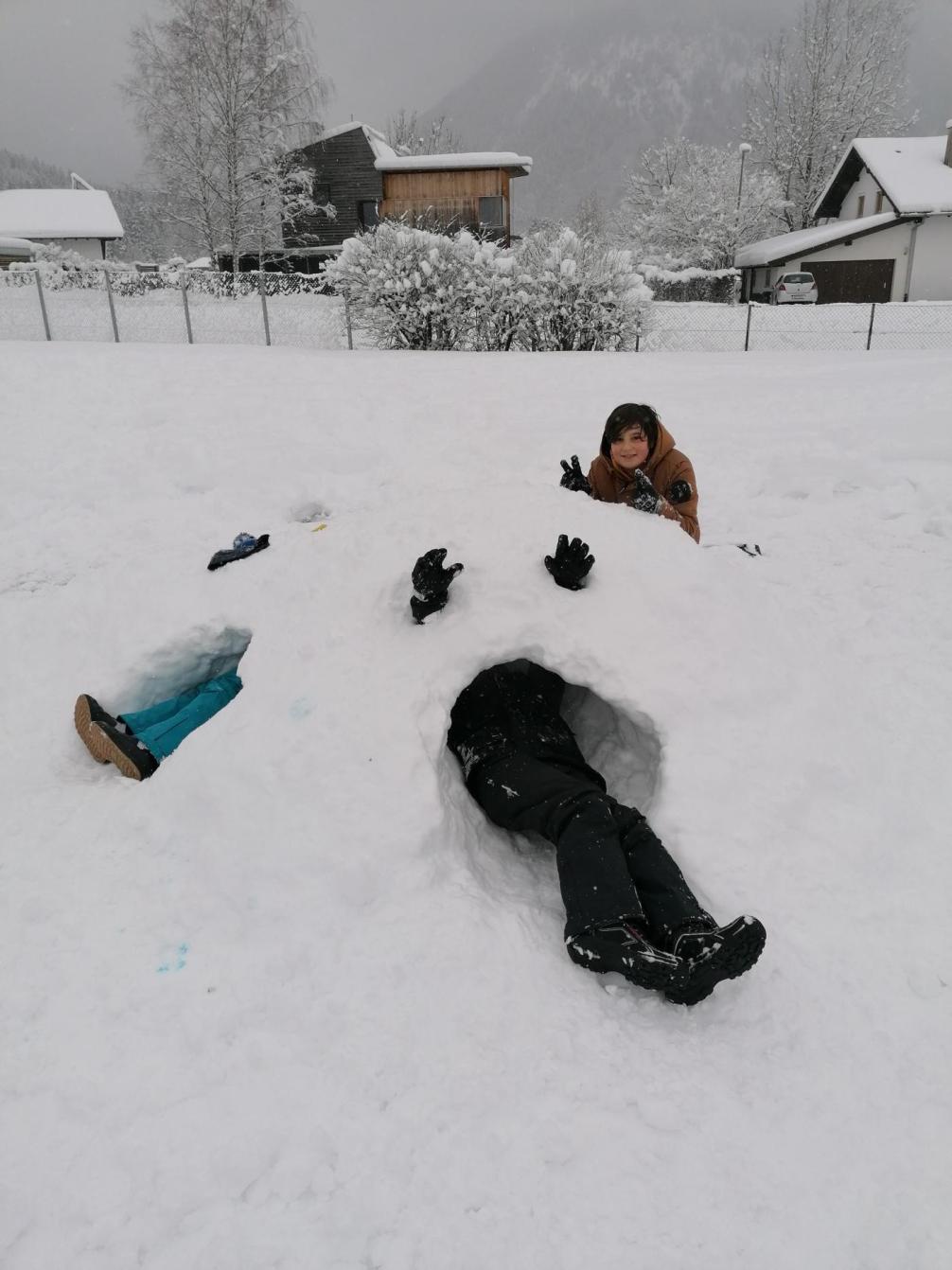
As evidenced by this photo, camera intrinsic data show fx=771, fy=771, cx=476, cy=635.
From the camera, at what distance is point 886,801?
9.60 feet

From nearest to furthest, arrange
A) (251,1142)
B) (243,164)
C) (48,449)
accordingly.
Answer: (251,1142), (48,449), (243,164)

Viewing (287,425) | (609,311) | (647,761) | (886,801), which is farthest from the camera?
(609,311)

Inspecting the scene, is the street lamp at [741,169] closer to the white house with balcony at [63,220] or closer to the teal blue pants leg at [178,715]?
Result: the white house with balcony at [63,220]

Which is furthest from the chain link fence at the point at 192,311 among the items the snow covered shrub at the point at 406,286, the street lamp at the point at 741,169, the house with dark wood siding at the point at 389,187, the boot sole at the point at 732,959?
the street lamp at the point at 741,169

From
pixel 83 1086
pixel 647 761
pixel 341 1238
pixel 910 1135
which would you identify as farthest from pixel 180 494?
pixel 910 1135

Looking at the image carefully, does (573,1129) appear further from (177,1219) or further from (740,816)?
(740,816)

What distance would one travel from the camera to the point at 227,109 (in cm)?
2269

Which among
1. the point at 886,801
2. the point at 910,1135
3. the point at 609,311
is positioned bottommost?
the point at 910,1135

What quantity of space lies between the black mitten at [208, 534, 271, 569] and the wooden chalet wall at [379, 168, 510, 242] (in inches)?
938

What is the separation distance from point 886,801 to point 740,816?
654mm

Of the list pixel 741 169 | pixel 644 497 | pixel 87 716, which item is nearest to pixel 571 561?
pixel 644 497

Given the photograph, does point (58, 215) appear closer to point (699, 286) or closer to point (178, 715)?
point (699, 286)

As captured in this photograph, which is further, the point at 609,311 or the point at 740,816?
the point at 609,311

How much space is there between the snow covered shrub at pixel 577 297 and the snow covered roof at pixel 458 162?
46.7ft
